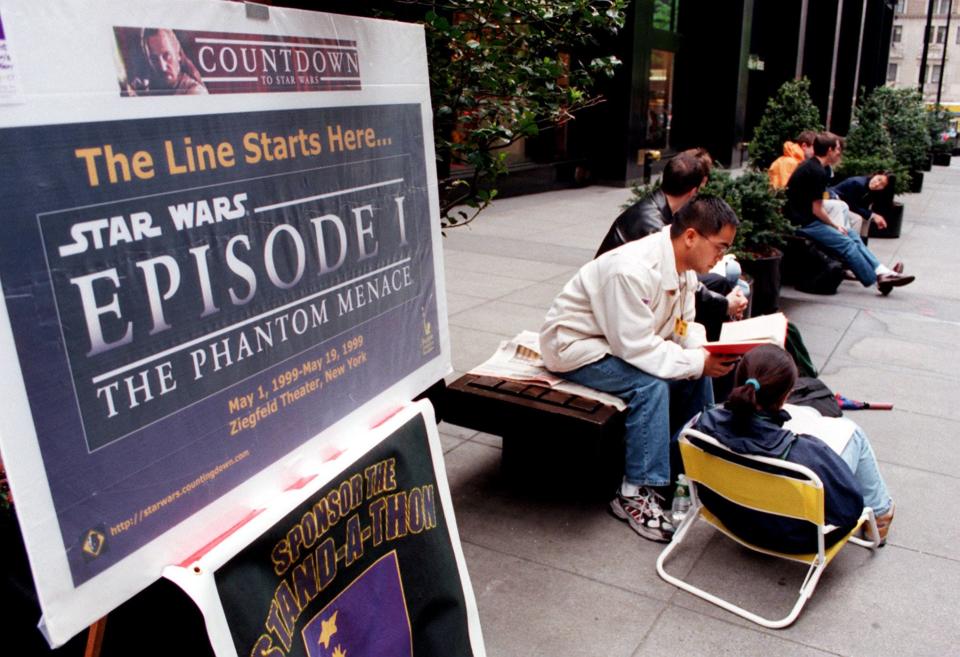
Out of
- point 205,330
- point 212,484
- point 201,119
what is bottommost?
point 212,484

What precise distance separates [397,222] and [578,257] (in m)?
8.00

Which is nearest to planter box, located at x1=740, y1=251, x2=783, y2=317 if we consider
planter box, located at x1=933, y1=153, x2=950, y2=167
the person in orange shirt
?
the person in orange shirt

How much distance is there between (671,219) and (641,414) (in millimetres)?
1625

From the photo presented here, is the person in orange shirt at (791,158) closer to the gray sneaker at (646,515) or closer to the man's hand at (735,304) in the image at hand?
the man's hand at (735,304)

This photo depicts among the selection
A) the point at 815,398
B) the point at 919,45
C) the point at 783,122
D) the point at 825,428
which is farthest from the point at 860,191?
the point at 919,45

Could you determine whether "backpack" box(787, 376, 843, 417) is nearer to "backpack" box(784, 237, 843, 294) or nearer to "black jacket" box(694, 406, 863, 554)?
"black jacket" box(694, 406, 863, 554)

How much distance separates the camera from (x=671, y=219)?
495 cm

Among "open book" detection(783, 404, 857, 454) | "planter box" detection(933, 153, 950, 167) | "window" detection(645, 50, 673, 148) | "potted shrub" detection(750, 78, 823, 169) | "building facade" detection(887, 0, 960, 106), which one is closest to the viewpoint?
"open book" detection(783, 404, 857, 454)

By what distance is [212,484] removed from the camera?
5.22 feet

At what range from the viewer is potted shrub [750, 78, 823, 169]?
11.2m

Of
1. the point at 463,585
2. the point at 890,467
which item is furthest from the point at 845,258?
the point at 463,585

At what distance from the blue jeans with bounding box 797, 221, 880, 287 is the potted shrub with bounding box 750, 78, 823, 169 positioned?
2.81 m

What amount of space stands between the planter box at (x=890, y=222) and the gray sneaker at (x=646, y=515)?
967 centimetres

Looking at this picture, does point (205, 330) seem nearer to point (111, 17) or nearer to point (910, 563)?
point (111, 17)
